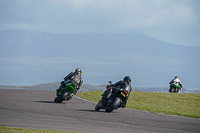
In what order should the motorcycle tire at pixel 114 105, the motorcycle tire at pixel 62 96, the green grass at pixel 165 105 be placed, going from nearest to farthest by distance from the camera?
the motorcycle tire at pixel 114 105
the green grass at pixel 165 105
the motorcycle tire at pixel 62 96

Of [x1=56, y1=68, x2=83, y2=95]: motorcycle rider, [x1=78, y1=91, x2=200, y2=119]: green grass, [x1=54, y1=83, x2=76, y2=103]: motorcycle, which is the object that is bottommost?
[x1=78, y1=91, x2=200, y2=119]: green grass

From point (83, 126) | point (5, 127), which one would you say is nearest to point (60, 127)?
point (83, 126)

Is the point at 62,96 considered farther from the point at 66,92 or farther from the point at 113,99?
the point at 113,99

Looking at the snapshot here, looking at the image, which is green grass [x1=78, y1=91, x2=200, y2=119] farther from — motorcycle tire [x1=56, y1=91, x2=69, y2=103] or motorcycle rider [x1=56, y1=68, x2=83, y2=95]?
motorcycle tire [x1=56, y1=91, x2=69, y2=103]

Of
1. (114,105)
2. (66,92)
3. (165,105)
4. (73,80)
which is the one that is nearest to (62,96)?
(66,92)

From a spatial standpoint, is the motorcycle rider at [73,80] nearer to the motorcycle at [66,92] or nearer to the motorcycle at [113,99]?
the motorcycle at [66,92]

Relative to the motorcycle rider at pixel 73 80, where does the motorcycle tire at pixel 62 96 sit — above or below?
below

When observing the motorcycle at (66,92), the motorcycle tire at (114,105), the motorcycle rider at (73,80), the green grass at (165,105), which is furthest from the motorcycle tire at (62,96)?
the motorcycle tire at (114,105)

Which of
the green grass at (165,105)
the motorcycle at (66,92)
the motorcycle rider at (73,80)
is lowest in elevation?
the green grass at (165,105)

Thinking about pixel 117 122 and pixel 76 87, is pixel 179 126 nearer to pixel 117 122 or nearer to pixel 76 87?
pixel 117 122

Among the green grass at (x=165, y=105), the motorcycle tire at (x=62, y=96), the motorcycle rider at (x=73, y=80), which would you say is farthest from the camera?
the motorcycle rider at (x=73, y=80)

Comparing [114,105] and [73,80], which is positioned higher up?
[73,80]

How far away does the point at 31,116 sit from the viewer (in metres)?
14.1

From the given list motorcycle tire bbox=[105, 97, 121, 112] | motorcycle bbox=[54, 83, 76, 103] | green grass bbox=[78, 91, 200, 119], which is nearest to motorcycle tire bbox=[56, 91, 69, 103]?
motorcycle bbox=[54, 83, 76, 103]
